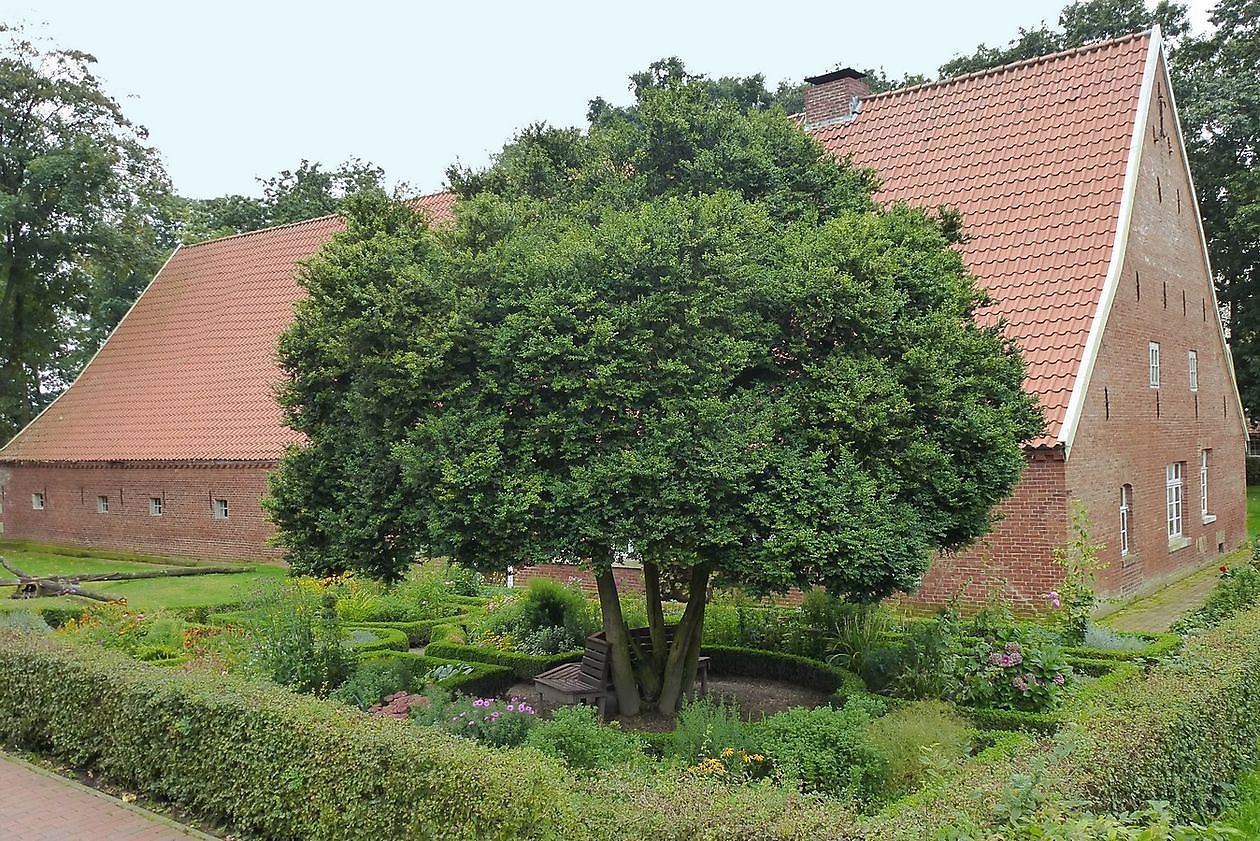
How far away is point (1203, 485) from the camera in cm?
1970

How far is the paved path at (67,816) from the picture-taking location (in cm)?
675

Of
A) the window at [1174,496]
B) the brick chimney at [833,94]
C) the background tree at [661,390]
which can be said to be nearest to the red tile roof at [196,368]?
the brick chimney at [833,94]

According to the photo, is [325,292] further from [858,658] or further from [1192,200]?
[1192,200]

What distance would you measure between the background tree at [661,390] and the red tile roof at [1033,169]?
6.31 meters

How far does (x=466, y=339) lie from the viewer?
7.50 meters

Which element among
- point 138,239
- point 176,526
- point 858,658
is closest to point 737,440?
point 858,658

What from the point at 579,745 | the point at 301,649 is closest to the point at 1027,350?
the point at 579,745

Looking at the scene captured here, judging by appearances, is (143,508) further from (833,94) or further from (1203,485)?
(1203,485)

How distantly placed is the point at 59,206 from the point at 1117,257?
25.9 meters

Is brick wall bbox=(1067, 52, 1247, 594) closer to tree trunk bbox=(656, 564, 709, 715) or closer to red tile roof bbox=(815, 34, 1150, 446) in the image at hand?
red tile roof bbox=(815, 34, 1150, 446)

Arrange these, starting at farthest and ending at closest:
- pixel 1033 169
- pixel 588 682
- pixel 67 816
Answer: pixel 1033 169, pixel 588 682, pixel 67 816

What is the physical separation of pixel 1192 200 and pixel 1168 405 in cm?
460

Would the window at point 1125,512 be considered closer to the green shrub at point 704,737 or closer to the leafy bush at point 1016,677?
the leafy bush at point 1016,677

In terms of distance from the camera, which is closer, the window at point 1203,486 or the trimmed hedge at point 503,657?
the trimmed hedge at point 503,657
